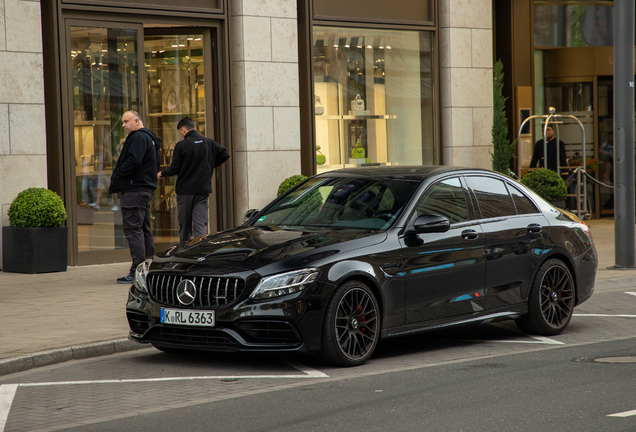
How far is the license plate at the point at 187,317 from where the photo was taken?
6.71 metres

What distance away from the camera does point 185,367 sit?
7.12m

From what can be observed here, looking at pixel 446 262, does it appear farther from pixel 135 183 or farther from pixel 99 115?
pixel 99 115

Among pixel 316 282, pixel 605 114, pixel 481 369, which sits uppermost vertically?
pixel 605 114

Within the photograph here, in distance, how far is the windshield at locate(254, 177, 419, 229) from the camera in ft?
24.7

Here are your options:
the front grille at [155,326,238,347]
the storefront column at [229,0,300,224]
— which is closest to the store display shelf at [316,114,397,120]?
the storefront column at [229,0,300,224]

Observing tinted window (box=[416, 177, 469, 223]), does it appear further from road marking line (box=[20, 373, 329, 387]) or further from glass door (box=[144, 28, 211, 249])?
glass door (box=[144, 28, 211, 249])

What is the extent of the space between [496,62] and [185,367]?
14071mm

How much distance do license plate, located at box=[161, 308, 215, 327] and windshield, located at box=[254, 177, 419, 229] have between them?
134 centimetres

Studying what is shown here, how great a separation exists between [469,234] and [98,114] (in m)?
7.84

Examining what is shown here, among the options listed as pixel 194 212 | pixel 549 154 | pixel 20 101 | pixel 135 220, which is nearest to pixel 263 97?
pixel 194 212

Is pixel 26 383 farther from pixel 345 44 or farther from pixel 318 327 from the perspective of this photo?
pixel 345 44

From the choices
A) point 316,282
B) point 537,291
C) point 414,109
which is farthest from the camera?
point 414,109

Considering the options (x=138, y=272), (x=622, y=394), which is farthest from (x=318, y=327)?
(x=622, y=394)

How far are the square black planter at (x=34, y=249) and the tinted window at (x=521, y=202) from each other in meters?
6.62
